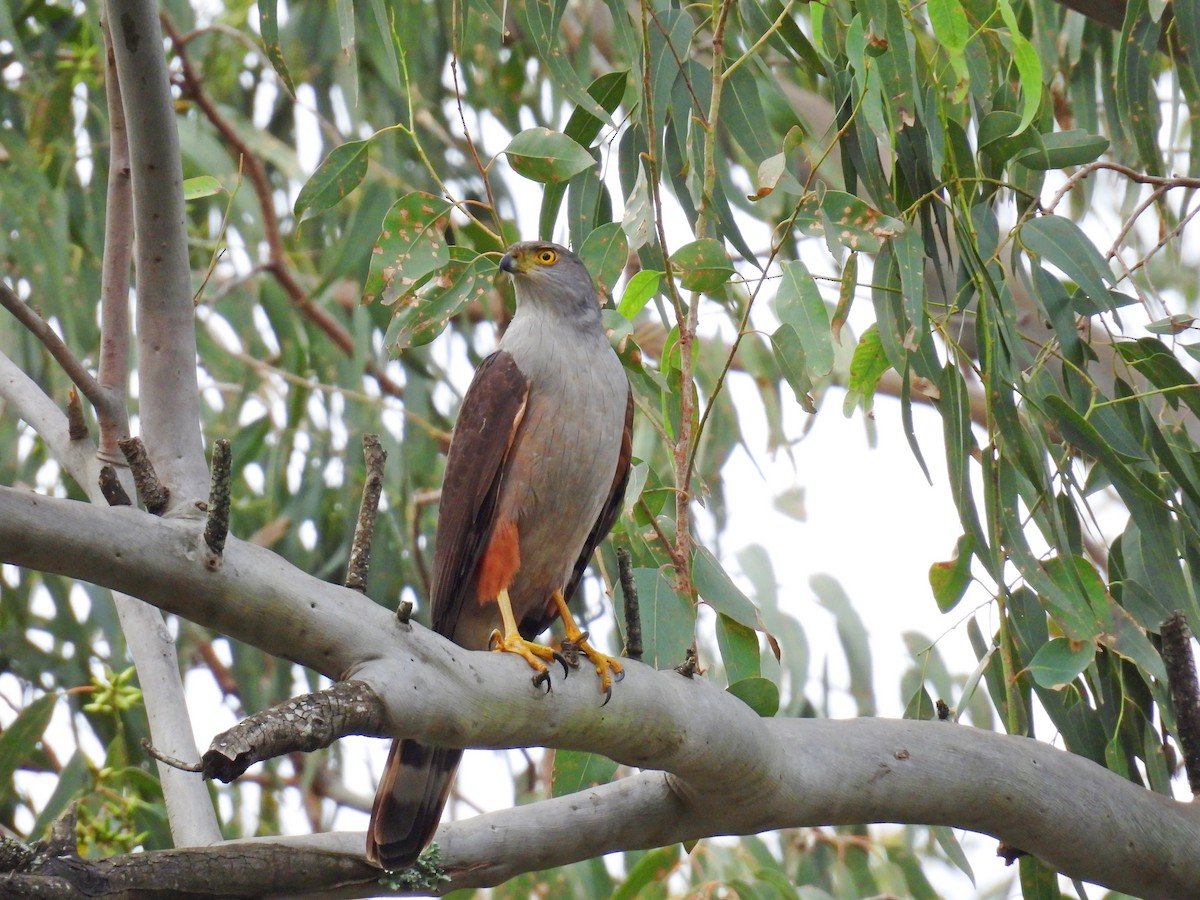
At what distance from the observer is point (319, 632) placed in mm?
1797

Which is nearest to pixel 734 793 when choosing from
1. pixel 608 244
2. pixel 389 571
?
pixel 608 244

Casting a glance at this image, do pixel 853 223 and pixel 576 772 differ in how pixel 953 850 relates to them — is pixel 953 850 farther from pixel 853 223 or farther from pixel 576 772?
pixel 853 223

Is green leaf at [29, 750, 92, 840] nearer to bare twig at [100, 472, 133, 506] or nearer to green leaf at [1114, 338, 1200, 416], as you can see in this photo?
bare twig at [100, 472, 133, 506]

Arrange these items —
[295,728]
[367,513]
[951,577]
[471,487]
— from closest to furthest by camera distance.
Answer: [295,728]
[367,513]
[951,577]
[471,487]

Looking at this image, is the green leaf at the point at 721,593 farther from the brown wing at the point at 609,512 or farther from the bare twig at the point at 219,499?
the bare twig at the point at 219,499

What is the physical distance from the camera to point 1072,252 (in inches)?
110

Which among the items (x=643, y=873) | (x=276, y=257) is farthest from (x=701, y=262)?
(x=276, y=257)

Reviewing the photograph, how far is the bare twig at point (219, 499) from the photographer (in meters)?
1.64

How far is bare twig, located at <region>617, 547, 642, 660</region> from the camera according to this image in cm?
233

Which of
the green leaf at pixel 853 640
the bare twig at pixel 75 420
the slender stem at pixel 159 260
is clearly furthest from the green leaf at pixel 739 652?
the green leaf at pixel 853 640

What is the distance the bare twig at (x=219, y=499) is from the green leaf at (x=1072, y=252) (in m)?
1.94

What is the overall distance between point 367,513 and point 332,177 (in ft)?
3.78

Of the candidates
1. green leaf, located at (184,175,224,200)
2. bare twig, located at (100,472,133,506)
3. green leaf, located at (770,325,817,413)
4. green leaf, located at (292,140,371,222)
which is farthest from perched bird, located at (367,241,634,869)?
bare twig, located at (100,472,133,506)

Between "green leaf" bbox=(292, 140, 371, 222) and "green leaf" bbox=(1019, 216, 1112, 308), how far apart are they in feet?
4.98
